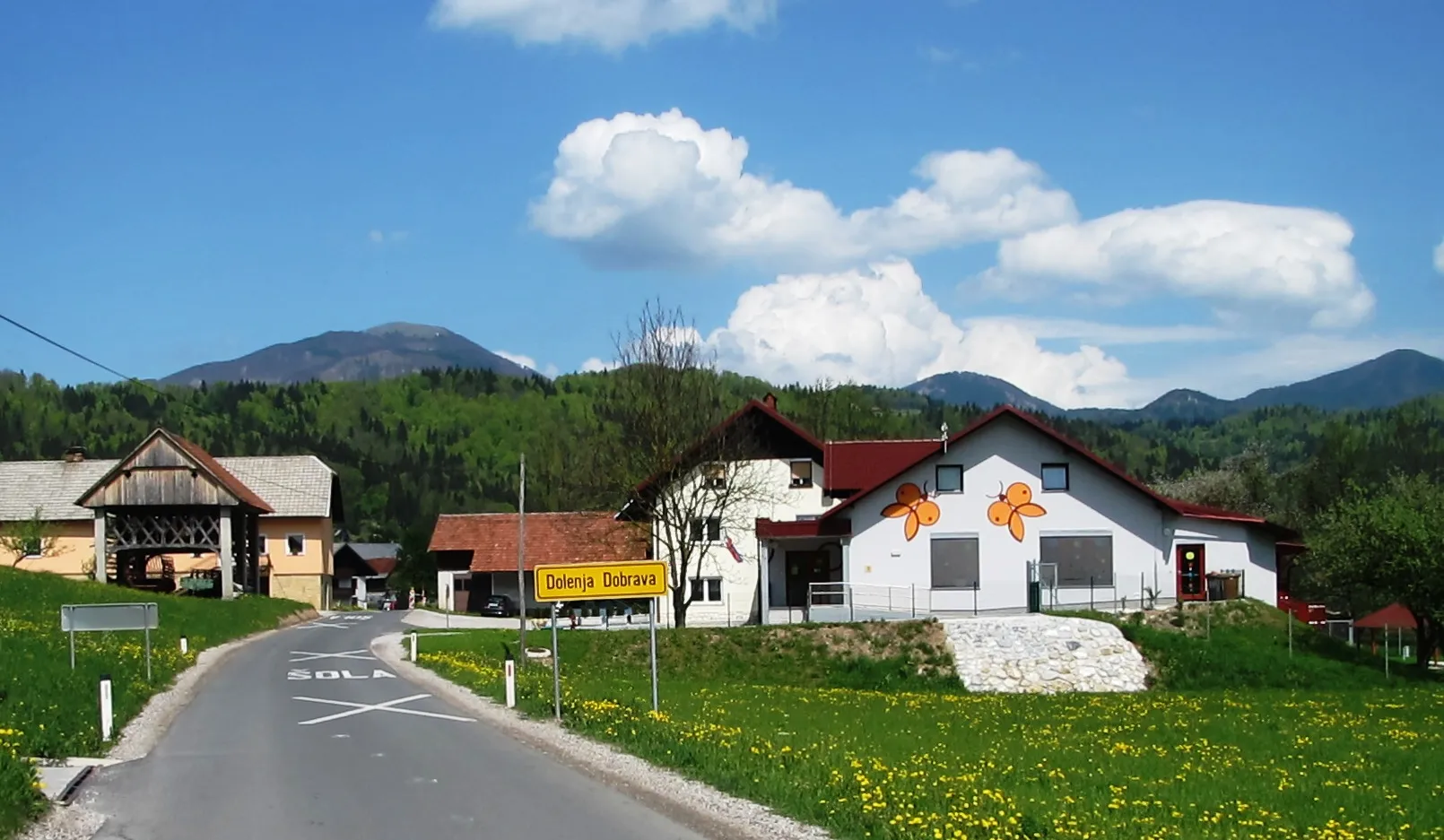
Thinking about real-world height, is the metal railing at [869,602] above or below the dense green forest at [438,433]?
below

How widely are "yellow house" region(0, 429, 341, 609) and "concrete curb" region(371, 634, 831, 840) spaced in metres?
44.2

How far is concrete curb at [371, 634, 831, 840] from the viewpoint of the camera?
1252cm

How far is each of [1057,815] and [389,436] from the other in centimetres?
17291

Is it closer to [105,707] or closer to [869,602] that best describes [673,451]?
[869,602]

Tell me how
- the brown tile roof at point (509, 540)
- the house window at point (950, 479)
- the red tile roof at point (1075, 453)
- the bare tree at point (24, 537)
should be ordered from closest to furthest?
1. the red tile roof at point (1075, 453)
2. the house window at point (950, 479)
3. the bare tree at point (24, 537)
4. the brown tile roof at point (509, 540)

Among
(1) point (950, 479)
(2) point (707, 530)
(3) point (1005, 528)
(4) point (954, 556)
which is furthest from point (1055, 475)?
(2) point (707, 530)

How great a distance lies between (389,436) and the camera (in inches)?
7018

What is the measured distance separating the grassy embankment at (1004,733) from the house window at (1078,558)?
19.4ft

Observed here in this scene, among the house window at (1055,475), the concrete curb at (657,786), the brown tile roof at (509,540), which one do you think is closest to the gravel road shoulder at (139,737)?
the concrete curb at (657,786)

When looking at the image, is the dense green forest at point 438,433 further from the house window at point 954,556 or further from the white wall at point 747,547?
the house window at point 954,556

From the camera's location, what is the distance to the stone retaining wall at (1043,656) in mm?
38094

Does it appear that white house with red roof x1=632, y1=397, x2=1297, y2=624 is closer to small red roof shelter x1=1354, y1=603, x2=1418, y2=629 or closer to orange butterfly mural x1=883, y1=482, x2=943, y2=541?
orange butterfly mural x1=883, y1=482, x2=943, y2=541

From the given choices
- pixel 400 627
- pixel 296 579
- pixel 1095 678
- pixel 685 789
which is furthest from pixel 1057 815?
pixel 296 579

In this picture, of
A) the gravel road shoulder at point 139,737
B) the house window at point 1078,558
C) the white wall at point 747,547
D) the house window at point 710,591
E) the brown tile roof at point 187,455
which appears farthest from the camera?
the brown tile roof at point 187,455
